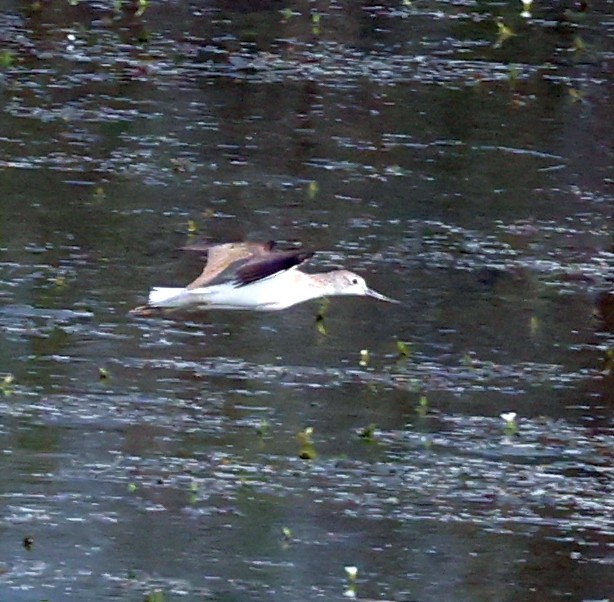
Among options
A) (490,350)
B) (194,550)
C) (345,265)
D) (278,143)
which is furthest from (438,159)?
(194,550)

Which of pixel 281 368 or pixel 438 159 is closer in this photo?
pixel 281 368

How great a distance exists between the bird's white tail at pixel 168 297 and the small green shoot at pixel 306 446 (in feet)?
2.16

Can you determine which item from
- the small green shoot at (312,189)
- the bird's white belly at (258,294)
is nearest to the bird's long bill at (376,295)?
the bird's white belly at (258,294)

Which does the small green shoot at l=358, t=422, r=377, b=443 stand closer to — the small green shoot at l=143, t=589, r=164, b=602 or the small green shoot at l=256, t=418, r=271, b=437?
the small green shoot at l=256, t=418, r=271, b=437

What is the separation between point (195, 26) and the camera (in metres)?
13.2

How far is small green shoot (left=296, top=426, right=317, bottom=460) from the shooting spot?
7.37 m

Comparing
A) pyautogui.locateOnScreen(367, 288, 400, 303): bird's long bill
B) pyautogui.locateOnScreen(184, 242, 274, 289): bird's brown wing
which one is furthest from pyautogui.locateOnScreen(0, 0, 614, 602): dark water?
pyautogui.locateOnScreen(184, 242, 274, 289): bird's brown wing

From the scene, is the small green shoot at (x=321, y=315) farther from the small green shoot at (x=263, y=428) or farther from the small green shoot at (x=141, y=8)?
the small green shoot at (x=141, y=8)

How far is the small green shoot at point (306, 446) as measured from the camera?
7.37m

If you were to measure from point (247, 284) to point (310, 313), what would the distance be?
135cm

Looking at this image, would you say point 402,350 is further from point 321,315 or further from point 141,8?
point 141,8

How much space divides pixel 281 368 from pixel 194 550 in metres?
1.68

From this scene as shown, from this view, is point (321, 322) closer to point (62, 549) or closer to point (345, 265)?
point (345, 265)

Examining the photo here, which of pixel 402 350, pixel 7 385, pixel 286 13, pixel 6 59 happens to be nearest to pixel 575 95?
pixel 286 13
